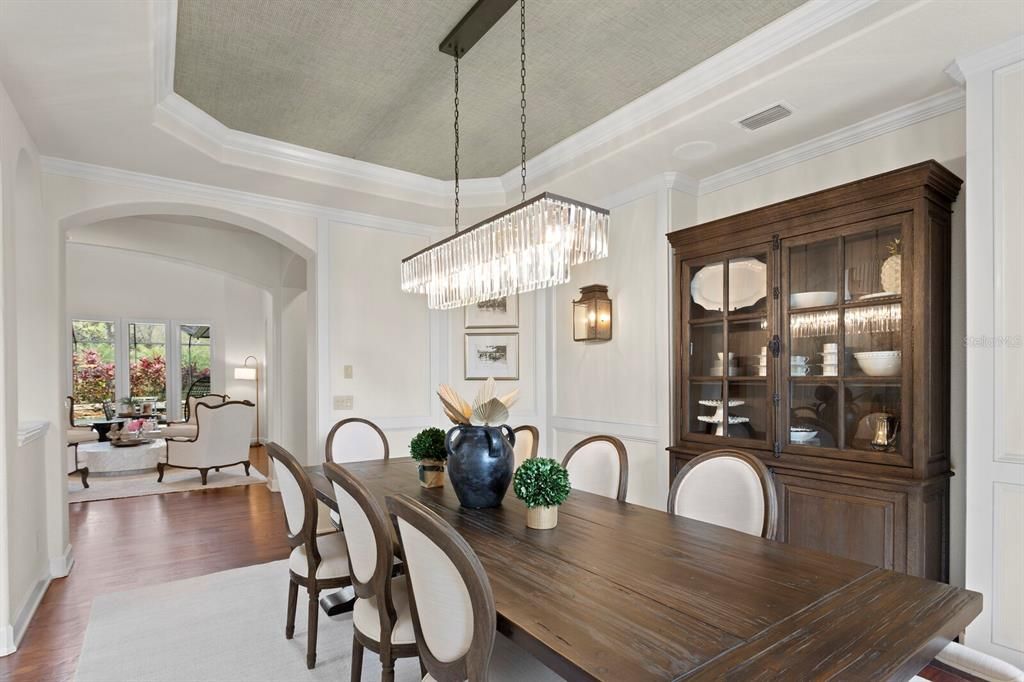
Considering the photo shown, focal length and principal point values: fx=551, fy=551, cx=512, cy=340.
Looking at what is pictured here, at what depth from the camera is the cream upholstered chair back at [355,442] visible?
12.1 ft

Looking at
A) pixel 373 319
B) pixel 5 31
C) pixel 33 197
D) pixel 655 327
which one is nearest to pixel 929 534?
pixel 655 327

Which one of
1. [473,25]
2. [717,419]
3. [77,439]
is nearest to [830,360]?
[717,419]

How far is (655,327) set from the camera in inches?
143

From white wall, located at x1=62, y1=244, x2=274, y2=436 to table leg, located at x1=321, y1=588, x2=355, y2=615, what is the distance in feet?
23.3

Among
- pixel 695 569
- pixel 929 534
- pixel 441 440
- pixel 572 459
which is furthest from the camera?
pixel 572 459

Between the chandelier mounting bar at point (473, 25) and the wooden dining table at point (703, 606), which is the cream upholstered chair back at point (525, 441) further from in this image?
the chandelier mounting bar at point (473, 25)

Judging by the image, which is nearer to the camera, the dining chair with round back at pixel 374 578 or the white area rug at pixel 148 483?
the dining chair with round back at pixel 374 578

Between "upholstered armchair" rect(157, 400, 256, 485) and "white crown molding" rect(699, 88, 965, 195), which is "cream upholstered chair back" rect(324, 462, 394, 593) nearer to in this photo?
"white crown molding" rect(699, 88, 965, 195)

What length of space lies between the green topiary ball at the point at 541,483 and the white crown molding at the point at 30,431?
2.57 metres

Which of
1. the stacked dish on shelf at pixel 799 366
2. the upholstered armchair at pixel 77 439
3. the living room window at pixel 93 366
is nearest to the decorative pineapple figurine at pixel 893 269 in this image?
the stacked dish on shelf at pixel 799 366

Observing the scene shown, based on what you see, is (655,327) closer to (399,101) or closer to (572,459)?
(572,459)

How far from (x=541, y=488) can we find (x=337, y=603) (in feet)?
5.59

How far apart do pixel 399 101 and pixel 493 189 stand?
1.35 metres

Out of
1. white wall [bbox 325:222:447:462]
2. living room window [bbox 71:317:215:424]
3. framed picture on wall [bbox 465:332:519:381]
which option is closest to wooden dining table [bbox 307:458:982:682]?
white wall [bbox 325:222:447:462]
